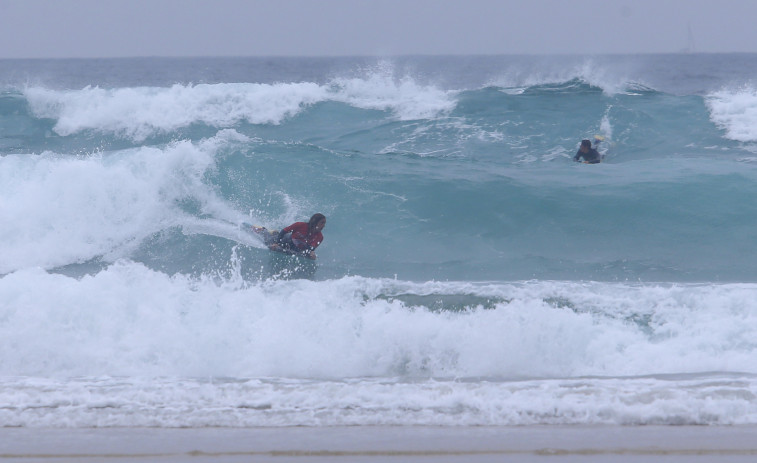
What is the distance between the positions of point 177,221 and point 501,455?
8109 millimetres

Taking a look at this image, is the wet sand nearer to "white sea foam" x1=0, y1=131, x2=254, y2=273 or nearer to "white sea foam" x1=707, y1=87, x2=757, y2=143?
"white sea foam" x1=0, y1=131, x2=254, y2=273

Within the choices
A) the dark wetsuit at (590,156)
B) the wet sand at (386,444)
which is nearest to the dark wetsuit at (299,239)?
the wet sand at (386,444)

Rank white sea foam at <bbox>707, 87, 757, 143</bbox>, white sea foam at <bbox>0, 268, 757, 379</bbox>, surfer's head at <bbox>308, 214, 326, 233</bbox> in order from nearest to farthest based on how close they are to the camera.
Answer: white sea foam at <bbox>0, 268, 757, 379</bbox> < surfer's head at <bbox>308, 214, 326, 233</bbox> < white sea foam at <bbox>707, 87, 757, 143</bbox>

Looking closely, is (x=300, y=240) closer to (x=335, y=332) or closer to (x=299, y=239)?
(x=299, y=239)

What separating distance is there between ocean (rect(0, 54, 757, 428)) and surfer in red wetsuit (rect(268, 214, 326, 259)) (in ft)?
0.61

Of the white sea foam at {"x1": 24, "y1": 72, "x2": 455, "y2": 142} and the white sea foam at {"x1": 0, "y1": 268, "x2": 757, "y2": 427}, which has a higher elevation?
the white sea foam at {"x1": 24, "y1": 72, "x2": 455, "y2": 142}

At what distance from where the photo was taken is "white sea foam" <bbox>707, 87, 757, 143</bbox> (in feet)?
59.4

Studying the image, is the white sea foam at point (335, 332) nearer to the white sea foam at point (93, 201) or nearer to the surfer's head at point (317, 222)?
the surfer's head at point (317, 222)

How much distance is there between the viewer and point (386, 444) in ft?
14.9

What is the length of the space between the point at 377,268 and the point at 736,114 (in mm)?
13632

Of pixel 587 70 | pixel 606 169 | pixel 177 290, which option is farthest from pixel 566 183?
pixel 587 70

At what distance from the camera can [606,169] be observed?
14.2m

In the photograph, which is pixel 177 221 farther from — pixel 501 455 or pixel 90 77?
pixel 90 77

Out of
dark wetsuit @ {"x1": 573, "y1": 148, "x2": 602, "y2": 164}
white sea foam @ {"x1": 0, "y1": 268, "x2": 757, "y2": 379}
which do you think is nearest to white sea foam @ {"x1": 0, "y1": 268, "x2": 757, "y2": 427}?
white sea foam @ {"x1": 0, "y1": 268, "x2": 757, "y2": 379}
